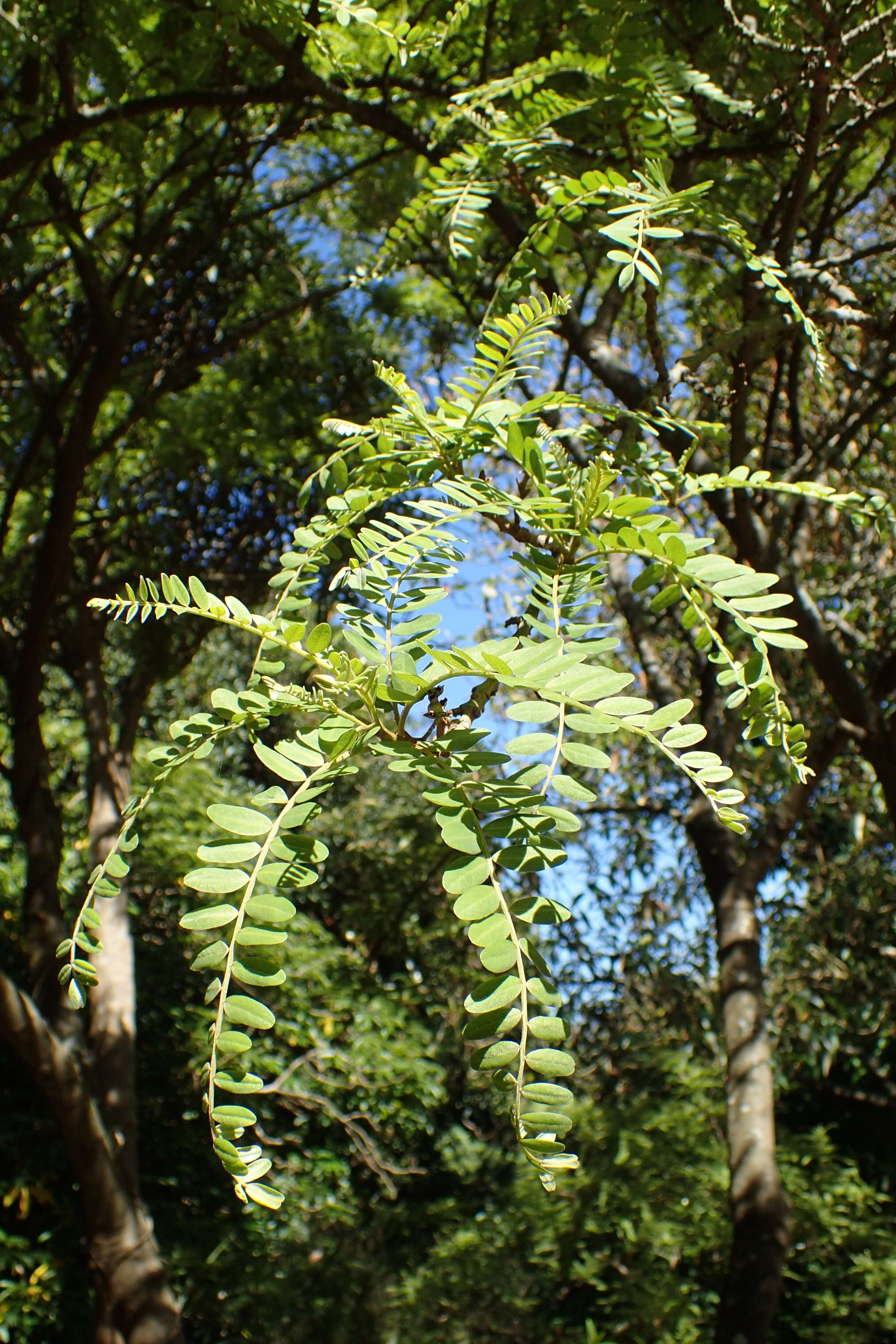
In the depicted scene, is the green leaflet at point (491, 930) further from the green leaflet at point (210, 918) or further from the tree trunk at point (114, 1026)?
the tree trunk at point (114, 1026)

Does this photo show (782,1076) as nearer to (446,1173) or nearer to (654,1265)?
(654,1265)

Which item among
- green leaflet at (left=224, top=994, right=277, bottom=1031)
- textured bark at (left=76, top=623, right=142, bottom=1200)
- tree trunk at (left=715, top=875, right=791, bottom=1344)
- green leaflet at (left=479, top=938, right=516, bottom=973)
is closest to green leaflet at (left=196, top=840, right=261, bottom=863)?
green leaflet at (left=224, top=994, right=277, bottom=1031)

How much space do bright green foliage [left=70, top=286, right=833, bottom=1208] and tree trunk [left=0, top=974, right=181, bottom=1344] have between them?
240 centimetres

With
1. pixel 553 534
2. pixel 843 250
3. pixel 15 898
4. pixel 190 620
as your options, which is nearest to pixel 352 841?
pixel 15 898

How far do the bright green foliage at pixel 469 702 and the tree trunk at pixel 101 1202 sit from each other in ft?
7.86

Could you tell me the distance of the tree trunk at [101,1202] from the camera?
9.70ft

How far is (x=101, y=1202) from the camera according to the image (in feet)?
9.95

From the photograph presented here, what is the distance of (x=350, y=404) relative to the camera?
4219mm

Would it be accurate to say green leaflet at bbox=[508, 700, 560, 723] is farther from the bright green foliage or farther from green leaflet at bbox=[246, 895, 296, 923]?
green leaflet at bbox=[246, 895, 296, 923]

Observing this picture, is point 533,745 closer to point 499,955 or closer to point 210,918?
point 499,955

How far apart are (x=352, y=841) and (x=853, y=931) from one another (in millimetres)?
2947

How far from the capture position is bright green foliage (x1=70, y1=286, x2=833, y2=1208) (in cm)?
71

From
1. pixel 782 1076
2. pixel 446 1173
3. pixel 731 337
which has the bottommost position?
pixel 446 1173

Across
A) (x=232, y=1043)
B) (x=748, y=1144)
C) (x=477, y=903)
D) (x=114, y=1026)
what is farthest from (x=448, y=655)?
(x=114, y=1026)
